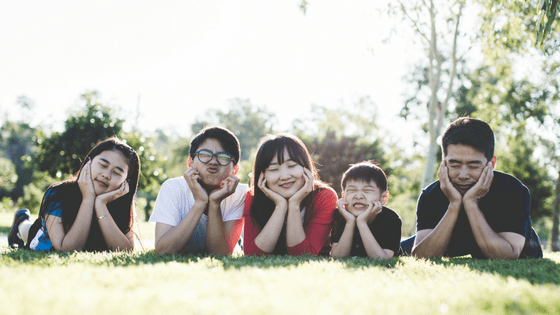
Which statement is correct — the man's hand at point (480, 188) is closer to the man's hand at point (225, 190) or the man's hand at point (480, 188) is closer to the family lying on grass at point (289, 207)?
the family lying on grass at point (289, 207)

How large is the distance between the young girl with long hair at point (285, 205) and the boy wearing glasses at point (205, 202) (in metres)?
0.28

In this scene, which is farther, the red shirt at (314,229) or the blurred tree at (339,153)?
the blurred tree at (339,153)

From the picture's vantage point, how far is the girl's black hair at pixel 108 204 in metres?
4.60

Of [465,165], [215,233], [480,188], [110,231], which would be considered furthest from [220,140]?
[480,188]

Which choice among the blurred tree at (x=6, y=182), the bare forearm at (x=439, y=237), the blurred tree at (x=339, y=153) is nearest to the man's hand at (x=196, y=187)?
the bare forearm at (x=439, y=237)

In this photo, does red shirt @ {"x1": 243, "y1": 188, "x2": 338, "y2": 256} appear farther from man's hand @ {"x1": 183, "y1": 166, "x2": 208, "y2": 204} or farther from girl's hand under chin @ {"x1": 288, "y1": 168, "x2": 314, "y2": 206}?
man's hand @ {"x1": 183, "y1": 166, "x2": 208, "y2": 204}

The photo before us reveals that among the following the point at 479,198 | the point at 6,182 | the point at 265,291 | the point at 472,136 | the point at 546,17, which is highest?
the point at 546,17

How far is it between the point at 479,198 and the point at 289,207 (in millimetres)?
2022

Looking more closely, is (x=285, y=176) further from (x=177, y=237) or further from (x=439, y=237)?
(x=439, y=237)

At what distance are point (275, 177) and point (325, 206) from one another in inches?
27.4

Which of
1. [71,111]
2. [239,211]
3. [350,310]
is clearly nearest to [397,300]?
[350,310]

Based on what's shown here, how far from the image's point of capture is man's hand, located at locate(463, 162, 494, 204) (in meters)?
3.97

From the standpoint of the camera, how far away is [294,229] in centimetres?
414

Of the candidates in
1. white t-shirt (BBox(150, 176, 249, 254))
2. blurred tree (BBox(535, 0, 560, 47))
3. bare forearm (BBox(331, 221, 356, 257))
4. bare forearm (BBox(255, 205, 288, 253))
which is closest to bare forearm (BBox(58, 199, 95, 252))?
white t-shirt (BBox(150, 176, 249, 254))
